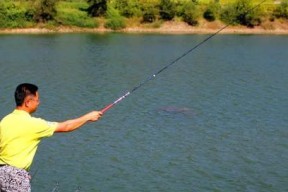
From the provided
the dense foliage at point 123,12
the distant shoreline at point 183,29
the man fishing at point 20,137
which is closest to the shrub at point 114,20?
the dense foliage at point 123,12

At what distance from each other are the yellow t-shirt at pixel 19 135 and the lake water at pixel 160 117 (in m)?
4.15

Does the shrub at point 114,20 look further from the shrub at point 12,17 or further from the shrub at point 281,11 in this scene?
the shrub at point 281,11

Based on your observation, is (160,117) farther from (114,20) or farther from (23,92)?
(114,20)

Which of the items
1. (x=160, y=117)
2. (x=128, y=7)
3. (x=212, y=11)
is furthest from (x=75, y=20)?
(x=160, y=117)

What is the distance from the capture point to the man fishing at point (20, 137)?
5.04 meters

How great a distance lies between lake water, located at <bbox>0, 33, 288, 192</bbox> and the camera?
13859mm

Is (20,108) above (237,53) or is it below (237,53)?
above

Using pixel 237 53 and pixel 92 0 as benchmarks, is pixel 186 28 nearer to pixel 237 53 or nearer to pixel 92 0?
pixel 92 0

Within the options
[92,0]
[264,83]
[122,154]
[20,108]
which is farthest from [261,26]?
[20,108]

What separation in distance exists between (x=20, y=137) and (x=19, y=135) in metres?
0.02

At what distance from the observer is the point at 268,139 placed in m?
17.5

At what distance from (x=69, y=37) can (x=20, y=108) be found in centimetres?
4666

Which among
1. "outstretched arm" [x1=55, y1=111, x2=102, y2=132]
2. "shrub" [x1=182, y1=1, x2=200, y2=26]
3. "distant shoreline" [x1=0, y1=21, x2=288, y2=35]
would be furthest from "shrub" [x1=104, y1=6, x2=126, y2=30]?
"outstretched arm" [x1=55, y1=111, x2=102, y2=132]

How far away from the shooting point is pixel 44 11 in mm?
57094
